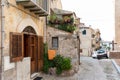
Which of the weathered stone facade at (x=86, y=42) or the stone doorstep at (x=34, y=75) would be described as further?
the weathered stone facade at (x=86, y=42)

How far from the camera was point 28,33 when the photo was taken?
1357 cm

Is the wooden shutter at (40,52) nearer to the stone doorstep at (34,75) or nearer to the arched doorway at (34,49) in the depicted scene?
the arched doorway at (34,49)

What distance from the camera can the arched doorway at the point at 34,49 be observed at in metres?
14.5

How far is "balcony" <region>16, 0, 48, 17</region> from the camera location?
1158 centimetres

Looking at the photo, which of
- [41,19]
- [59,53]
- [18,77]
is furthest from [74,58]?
[18,77]

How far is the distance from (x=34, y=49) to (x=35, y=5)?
4.13 m

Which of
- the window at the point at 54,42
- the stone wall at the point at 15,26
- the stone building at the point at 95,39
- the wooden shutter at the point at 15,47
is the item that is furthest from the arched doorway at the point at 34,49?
the stone building at the point at 95,39

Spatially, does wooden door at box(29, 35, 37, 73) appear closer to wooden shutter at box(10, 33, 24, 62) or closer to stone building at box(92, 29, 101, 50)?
wooden shutter at box(10, 33, 24, 62)

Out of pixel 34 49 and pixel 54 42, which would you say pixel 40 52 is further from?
pixel 54 42

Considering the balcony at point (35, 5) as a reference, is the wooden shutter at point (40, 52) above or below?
below

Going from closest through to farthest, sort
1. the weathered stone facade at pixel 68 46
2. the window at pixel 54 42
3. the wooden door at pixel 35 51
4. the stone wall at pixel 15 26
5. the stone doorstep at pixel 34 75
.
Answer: the stone wall at pixel 15 26, the stone doorstep at pixel 34 75, the wooden door at pixel 35 51, the weathered stone facade at pixel 68 46, the window at pixel 54 42

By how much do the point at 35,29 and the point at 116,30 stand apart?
34.8m

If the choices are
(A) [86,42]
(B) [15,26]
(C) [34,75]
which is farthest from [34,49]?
(A) [86,42]

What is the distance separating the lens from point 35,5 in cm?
1234
